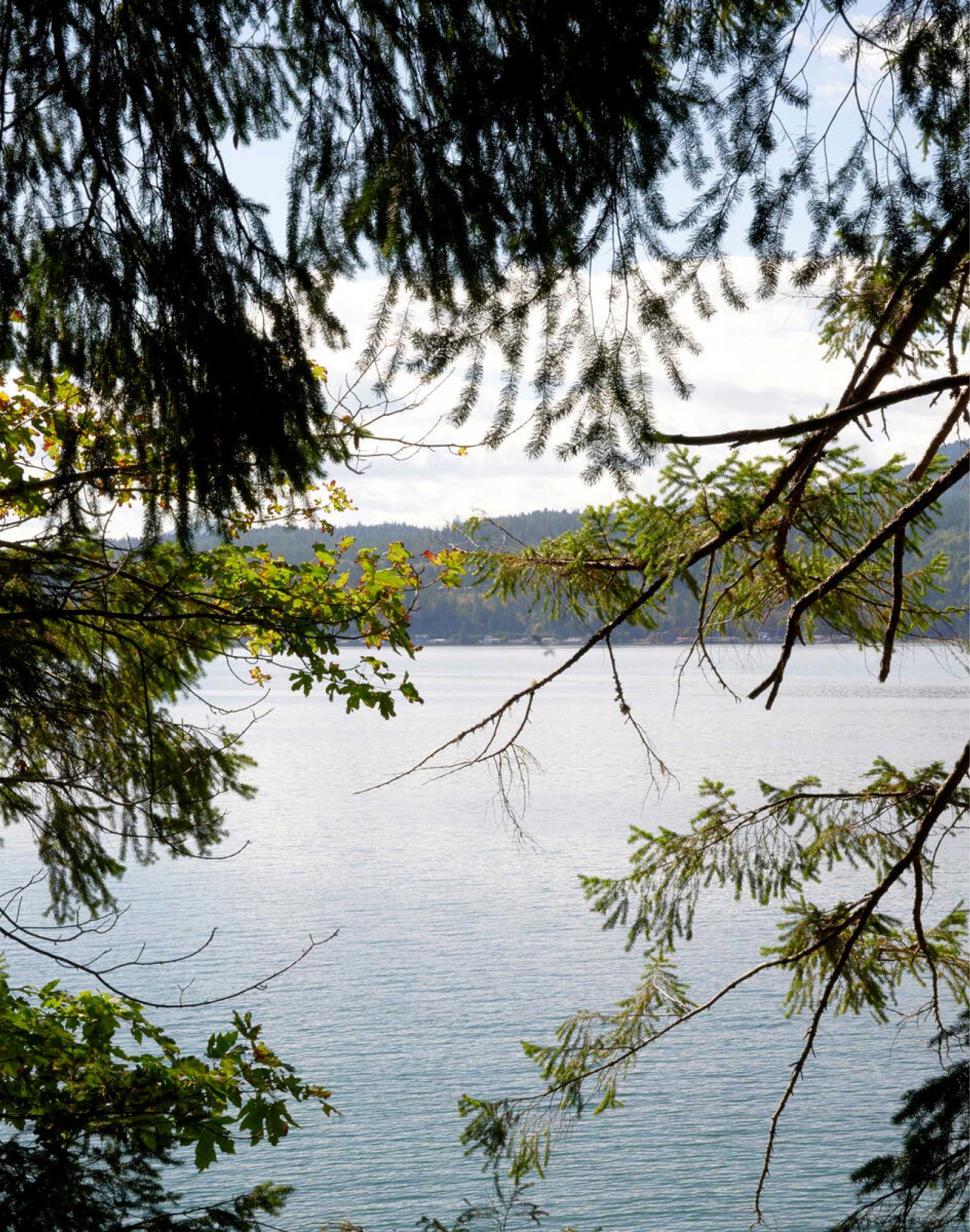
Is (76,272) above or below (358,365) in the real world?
above

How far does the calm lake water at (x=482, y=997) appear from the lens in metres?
11.4

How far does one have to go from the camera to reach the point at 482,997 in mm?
15305

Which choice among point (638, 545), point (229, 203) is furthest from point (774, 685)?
point (229, 203)

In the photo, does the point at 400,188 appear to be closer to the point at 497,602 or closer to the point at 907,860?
the point at 907,860

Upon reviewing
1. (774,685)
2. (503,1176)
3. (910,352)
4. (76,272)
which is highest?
(910,352)

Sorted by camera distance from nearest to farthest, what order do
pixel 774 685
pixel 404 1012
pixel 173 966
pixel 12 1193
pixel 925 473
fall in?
pixel 12 1193 → pixel 774 685 → pixel 925 473 → pixel 404 1012 → pixel 173 966

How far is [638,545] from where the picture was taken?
5301 mm

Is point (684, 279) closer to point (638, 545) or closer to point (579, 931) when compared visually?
point (638, 545)

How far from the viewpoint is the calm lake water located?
11.4 meters

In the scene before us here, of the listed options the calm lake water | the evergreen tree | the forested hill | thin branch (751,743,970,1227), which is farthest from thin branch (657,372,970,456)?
the forested hill

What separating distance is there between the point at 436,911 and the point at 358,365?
16971 millimetres

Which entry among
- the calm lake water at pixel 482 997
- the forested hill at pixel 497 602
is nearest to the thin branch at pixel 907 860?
the calm lake water at pixel 482 997

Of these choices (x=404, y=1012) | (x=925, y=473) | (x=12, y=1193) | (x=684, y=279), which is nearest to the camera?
(x=684, y=279)

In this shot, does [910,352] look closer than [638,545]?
No
